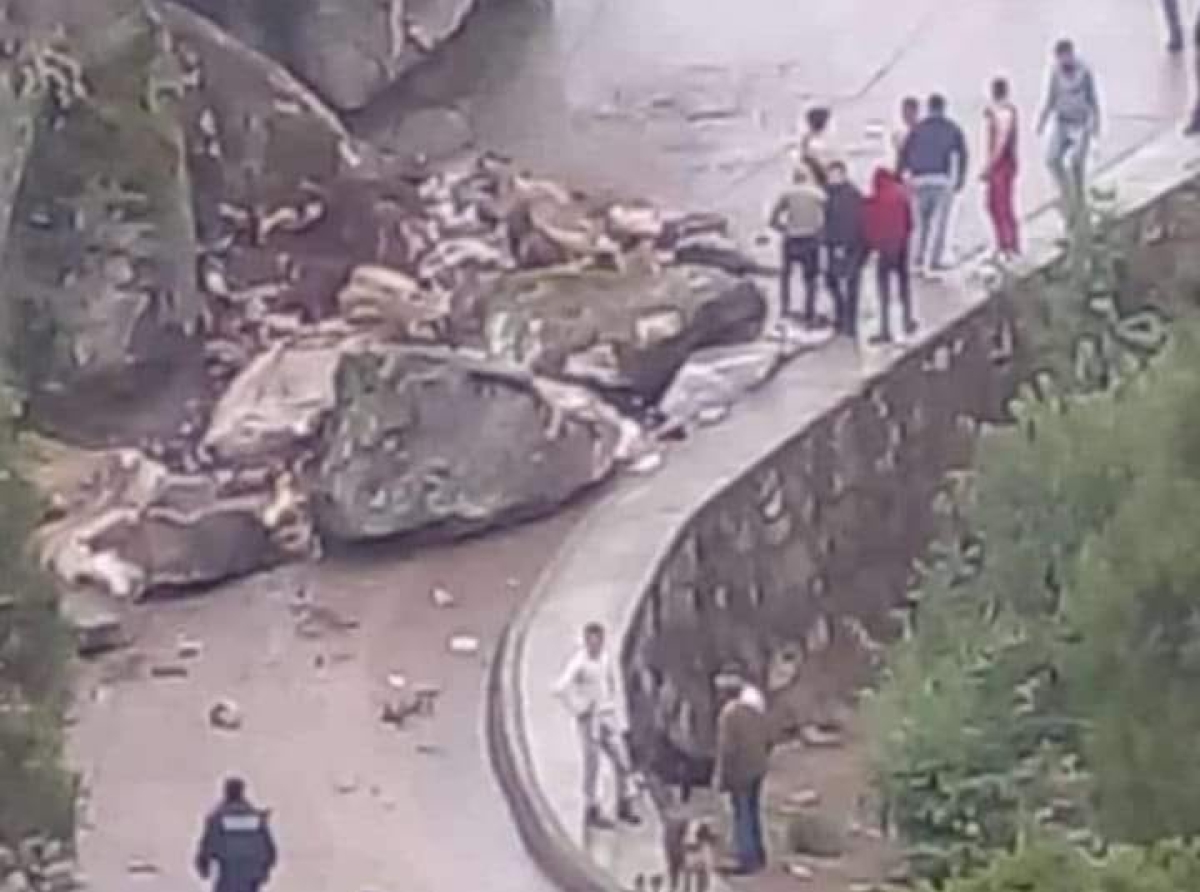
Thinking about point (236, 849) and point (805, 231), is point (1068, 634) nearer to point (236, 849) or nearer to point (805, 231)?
point (236, 849)

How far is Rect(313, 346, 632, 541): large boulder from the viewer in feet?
84.9

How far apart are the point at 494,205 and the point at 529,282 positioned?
2.10m

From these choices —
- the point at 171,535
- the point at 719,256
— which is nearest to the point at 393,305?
the point at 719,256

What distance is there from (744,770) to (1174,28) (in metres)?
12.1

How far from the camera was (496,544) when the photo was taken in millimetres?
25844

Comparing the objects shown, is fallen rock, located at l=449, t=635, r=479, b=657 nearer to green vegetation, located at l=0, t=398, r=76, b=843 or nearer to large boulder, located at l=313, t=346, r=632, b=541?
large boulder, located at l=313, t=346, r=632, b=541

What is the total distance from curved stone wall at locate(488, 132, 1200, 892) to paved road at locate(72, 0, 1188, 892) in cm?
44

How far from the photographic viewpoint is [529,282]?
28875 millimetres

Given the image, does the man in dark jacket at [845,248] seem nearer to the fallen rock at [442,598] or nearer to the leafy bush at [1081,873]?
the fallen rock at [442,598]

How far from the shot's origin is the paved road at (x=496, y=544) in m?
21.9

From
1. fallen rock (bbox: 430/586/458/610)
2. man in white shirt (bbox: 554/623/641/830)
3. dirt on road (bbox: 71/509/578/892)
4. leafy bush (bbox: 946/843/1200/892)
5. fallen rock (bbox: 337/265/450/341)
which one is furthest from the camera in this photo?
fallen rock (bbox: 337/265/450/341)

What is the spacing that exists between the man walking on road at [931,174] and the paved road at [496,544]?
53 cm

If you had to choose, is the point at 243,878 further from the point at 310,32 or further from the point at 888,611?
the point at 310,32

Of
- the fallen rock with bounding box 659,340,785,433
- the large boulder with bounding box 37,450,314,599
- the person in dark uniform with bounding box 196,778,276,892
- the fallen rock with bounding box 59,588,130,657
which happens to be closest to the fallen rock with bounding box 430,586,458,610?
the large boulder with bounding box 37,450,314,599
